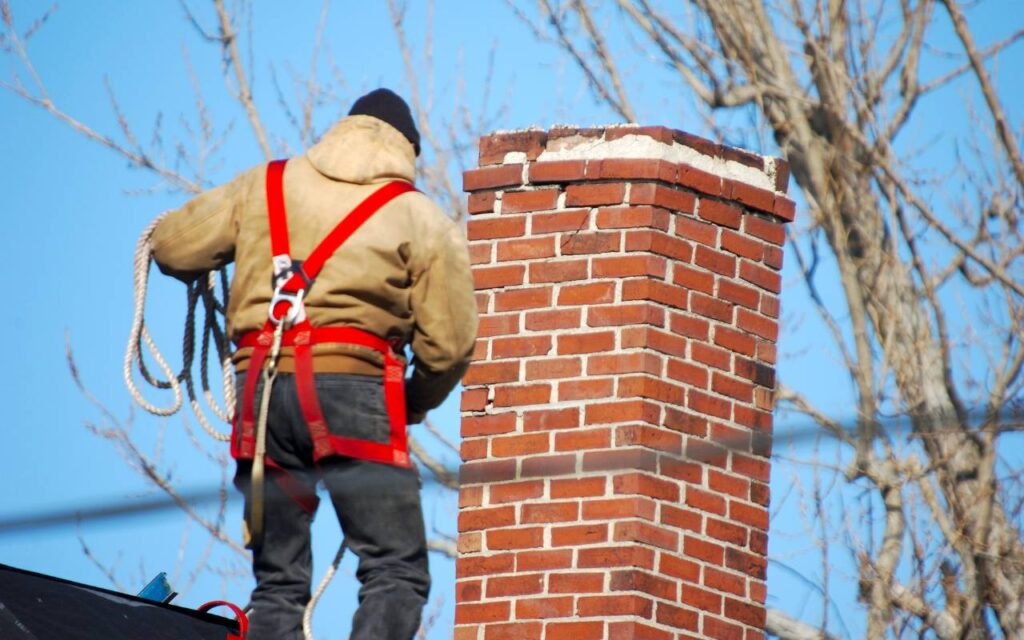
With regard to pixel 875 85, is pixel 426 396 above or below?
below

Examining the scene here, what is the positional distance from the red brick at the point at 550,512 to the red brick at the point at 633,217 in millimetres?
1044

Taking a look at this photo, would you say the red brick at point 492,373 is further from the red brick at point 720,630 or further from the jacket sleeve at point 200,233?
the jacket sleeve at point 200,233

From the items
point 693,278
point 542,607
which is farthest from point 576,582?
point 693,278

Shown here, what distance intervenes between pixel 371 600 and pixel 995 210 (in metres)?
10.7

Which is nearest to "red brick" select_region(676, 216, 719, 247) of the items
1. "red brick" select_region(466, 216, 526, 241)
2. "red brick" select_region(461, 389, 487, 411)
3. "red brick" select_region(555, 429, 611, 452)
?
"red brick" select_region(466, 216, 526, 241)

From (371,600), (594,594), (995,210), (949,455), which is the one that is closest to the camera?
(371,600)

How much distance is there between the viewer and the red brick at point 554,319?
6680 millimetres

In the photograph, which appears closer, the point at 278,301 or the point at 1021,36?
the point at 278,301

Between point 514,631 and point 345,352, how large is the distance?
1.84 metres

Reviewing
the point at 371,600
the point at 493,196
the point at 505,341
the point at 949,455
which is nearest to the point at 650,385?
the point at 505,341

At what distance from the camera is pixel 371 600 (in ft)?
16.0

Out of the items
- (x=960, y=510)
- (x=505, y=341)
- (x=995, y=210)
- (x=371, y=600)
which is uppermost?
(x=995, y=210)

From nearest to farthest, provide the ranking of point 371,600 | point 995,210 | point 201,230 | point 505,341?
point 371,600
point 201,230
point 505,341
point 995,210

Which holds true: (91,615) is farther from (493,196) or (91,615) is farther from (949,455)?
(949,455)
